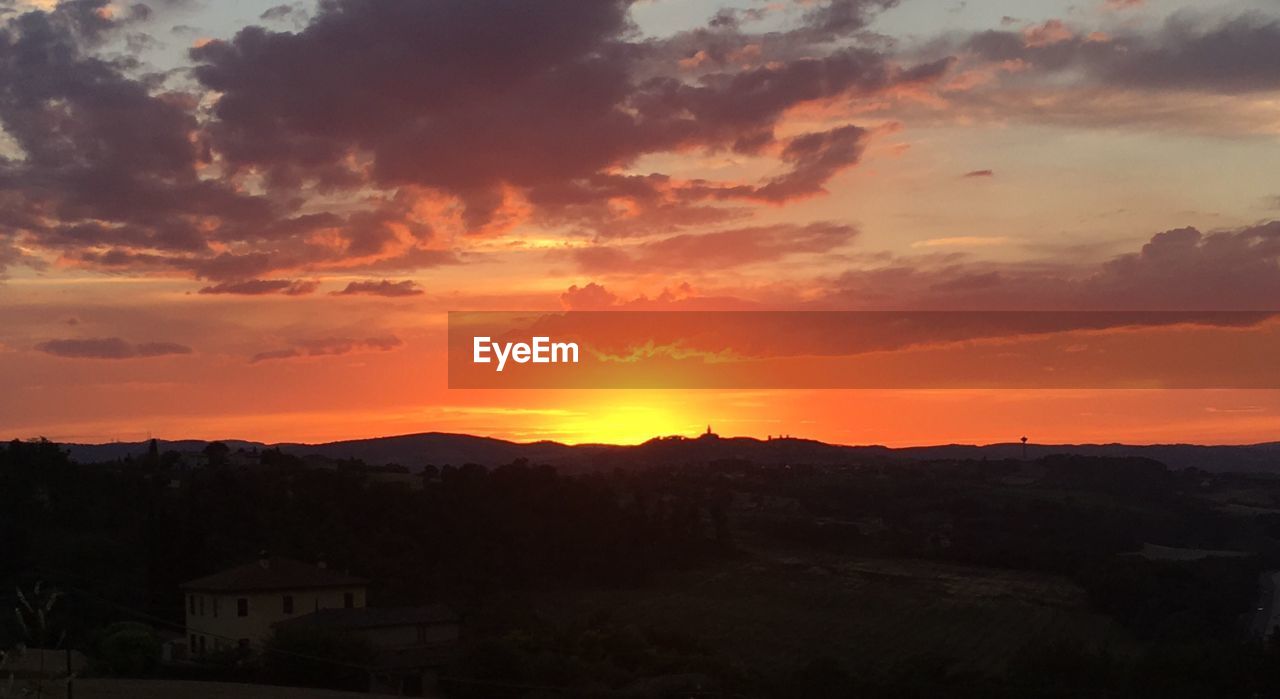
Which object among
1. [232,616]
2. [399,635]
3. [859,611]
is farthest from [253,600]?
[859,611]

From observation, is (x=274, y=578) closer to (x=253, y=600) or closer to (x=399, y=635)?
(x=253, y=600)

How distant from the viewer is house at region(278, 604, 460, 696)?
3534cm

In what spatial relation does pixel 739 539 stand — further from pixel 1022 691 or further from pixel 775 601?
pixel 1022 691

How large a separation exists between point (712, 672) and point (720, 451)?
118m

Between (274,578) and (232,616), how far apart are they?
1.89 meters

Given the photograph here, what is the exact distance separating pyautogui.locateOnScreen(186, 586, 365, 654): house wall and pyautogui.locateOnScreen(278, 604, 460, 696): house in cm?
100

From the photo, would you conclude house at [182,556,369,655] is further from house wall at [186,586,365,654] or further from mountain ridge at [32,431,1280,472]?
mountain ridge at [32,431,1280,472]

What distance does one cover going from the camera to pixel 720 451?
499 feet

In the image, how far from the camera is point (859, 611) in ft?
184

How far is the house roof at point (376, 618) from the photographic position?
38031mm

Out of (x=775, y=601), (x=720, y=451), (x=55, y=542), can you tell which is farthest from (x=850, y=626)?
(x=720, y=451)

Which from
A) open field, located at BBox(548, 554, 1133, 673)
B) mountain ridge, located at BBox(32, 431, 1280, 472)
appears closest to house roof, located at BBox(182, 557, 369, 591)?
open field, located at BBox(548, 554, 1133, 673)

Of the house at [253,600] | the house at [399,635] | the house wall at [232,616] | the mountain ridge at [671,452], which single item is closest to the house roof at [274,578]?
the house at [253,600]

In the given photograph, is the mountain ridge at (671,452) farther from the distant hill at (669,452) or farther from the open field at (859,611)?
the open field at (859,611)
